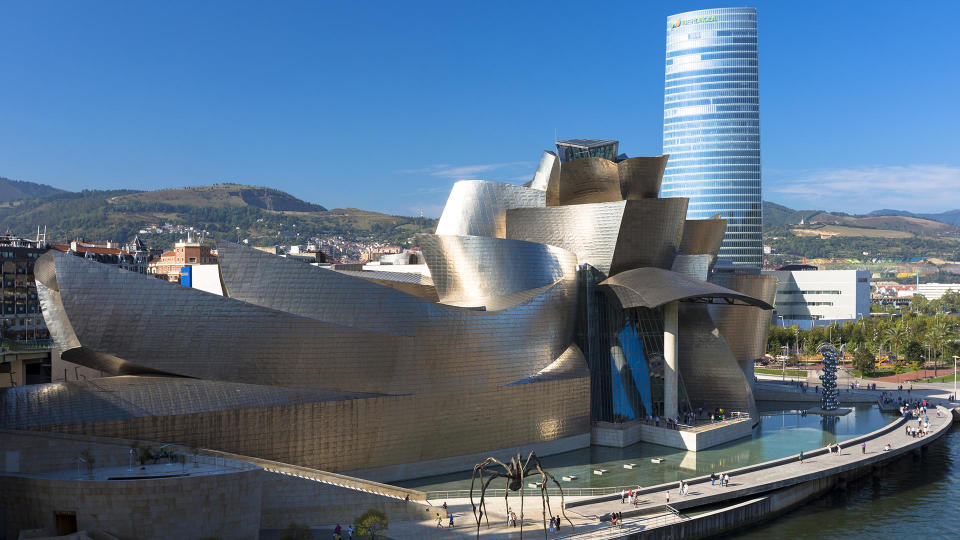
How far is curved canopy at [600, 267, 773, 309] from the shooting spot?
3581 centimetres

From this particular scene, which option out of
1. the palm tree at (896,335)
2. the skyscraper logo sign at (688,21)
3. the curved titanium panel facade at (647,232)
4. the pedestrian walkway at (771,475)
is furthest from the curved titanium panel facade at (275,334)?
the skyscraper logo sign at (688,21)

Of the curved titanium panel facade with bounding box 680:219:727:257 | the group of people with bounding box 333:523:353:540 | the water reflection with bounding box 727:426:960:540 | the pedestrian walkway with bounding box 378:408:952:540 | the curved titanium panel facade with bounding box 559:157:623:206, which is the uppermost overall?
the curved titanium panel facade with bounding box 559:157:623:206

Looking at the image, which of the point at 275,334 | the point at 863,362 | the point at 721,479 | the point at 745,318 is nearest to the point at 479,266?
the point at 275,334

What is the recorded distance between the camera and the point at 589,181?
135 ft

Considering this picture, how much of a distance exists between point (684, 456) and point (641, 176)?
14438 millimetres

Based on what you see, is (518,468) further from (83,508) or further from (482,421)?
(83,508)

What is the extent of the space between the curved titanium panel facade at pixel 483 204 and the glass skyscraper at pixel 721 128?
72027 millimetres

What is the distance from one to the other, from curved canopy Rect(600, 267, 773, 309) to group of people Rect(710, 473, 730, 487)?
8.00 meters

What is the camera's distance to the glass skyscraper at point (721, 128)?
359 ft

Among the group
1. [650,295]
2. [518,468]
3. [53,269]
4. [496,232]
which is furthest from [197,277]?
[518,468]

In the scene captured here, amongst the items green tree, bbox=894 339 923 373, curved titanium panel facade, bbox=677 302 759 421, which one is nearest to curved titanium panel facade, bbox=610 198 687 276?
curved titanium panel facade, bbox=677 302 759 421

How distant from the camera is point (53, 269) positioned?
25.5m

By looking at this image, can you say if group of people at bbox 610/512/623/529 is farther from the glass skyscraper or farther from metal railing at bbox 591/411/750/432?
the glass skyscraper

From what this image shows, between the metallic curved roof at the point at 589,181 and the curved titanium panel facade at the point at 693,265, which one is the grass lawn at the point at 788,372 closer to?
the curved titanium panel facade at the point at 693,265
